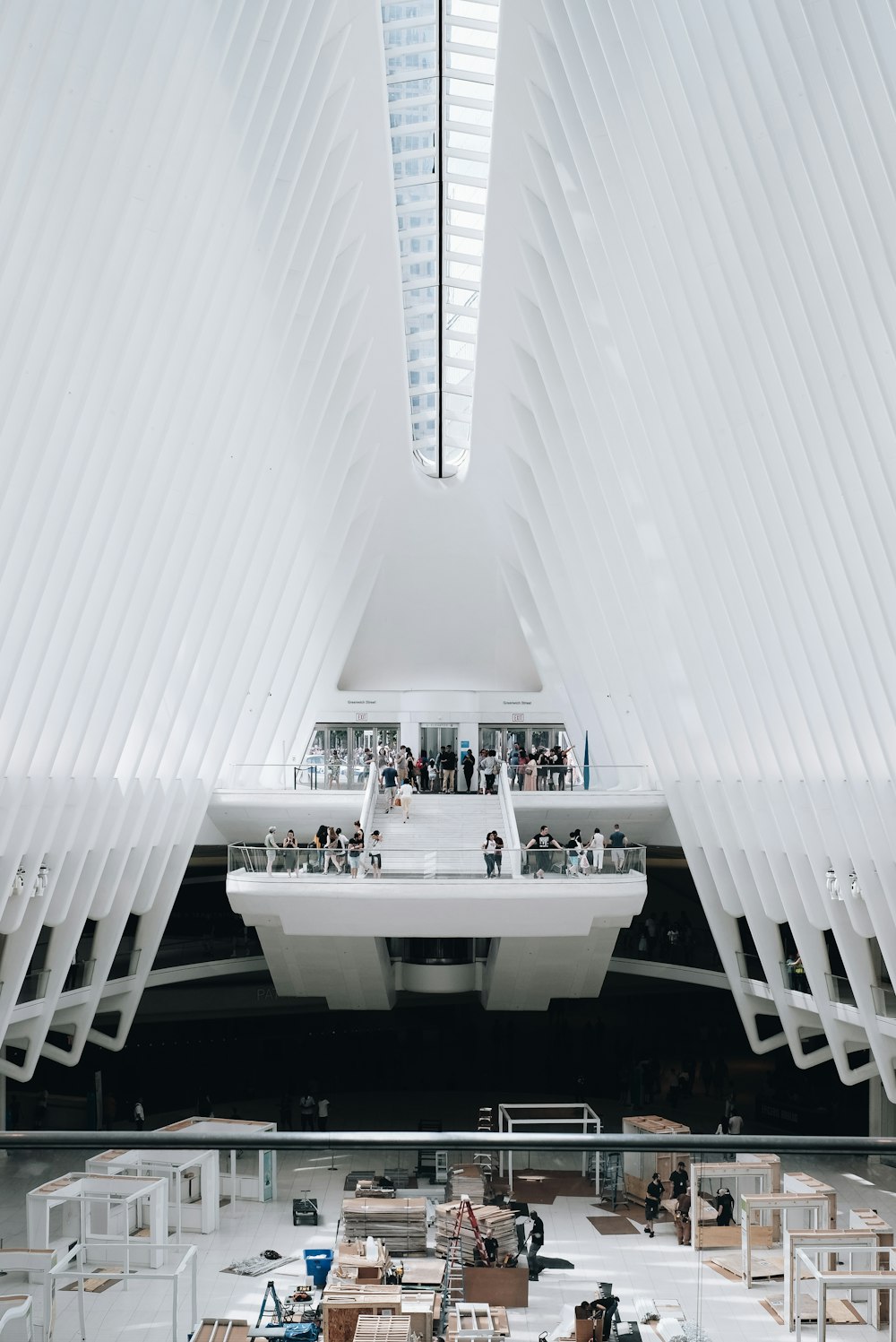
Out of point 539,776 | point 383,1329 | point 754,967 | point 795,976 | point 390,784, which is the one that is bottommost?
point 754,967

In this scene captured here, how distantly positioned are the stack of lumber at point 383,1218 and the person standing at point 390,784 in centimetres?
2273

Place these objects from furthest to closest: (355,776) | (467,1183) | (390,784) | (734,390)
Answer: (355,776) → (390,784) → (734,390) → (467,1183)

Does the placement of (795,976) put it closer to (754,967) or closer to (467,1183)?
(754,967)

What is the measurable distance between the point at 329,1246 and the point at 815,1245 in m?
1.24

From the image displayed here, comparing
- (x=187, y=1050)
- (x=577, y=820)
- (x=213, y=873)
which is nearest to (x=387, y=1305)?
(x=577, y=820)

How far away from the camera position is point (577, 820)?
1166 inches

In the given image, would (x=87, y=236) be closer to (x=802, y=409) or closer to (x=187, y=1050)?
(x=802, y=409)


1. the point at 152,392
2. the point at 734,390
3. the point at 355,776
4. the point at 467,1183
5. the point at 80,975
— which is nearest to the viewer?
the point at 467,1183

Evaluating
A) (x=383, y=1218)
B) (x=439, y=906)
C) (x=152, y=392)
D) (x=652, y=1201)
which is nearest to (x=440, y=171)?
(x=152, y=392)

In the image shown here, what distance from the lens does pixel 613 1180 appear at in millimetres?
3746

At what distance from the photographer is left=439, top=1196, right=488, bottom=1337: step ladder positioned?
128 inches

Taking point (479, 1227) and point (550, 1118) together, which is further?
point (550, 1118)

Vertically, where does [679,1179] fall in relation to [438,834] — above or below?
below

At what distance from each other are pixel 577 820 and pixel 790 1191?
25212 millimetres
